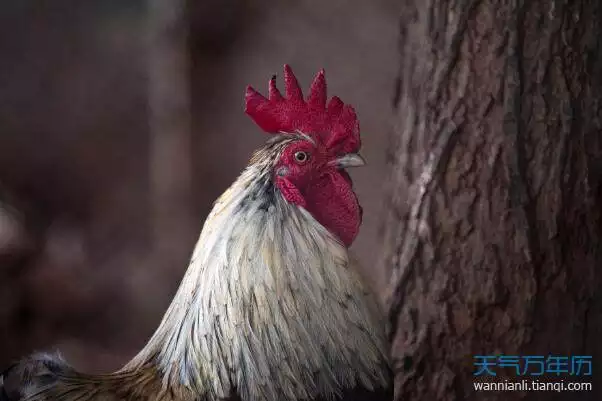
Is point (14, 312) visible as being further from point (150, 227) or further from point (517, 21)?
point (517, 21)

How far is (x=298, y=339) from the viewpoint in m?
1.19

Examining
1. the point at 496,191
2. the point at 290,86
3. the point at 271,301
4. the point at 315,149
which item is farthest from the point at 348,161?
the point at 496,191

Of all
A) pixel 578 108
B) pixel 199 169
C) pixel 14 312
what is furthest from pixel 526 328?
pixel 14 312

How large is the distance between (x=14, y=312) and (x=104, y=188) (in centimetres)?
49

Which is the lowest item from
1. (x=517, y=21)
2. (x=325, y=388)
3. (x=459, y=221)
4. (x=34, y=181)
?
(x=325, y=388)

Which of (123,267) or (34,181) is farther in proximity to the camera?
(123,267)

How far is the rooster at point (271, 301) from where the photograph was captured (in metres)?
1.17

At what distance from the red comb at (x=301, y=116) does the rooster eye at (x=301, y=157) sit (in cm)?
5

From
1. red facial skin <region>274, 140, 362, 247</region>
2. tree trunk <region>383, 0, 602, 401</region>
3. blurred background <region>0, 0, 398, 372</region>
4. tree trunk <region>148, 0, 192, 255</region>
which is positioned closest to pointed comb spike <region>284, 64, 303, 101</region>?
red facial skin <region>274, 140, 362, 247</region>

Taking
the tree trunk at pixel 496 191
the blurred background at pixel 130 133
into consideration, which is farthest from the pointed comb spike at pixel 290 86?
the blurred background at pixel 130 133

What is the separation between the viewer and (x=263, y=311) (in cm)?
118

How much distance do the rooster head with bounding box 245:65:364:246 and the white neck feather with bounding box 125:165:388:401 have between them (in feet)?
0.12

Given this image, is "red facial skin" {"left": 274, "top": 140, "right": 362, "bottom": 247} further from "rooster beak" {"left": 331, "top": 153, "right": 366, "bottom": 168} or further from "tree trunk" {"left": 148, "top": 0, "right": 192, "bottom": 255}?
"tree trunk" {"left": 148, "top": 0, "right": 192, "bottom": 255}

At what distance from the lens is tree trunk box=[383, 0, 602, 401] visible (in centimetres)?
150
